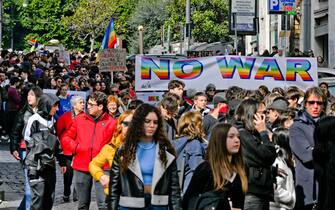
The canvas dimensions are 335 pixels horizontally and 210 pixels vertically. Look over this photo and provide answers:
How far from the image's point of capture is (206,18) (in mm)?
59781

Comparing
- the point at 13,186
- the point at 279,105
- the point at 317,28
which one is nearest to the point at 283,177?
the point at 279,105

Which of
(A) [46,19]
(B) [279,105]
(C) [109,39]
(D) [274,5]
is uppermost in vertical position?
(A) [46,19]

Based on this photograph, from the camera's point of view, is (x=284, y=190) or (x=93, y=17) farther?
(x=93, y=17)

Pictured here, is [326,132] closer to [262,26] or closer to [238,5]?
[238,5]

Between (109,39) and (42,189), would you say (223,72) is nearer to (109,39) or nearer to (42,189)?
(109,39)

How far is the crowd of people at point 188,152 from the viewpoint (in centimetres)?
715

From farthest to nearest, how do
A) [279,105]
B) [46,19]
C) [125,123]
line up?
[46,19] → [279,105] → [125,123]

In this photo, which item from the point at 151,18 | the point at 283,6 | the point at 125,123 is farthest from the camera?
the point at 151,18

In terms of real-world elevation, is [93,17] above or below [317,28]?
above

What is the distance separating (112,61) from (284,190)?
12.7 m

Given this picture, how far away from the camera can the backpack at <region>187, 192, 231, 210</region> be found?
696 centimetres

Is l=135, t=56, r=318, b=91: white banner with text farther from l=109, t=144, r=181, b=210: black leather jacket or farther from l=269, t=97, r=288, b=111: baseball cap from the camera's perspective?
l=109, t=144, r=181, b=210: black leather jacket

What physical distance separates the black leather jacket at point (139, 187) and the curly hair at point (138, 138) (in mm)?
42

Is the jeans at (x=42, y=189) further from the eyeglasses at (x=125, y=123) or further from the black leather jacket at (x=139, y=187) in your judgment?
the black leather jacket at (x=139, y=187)
